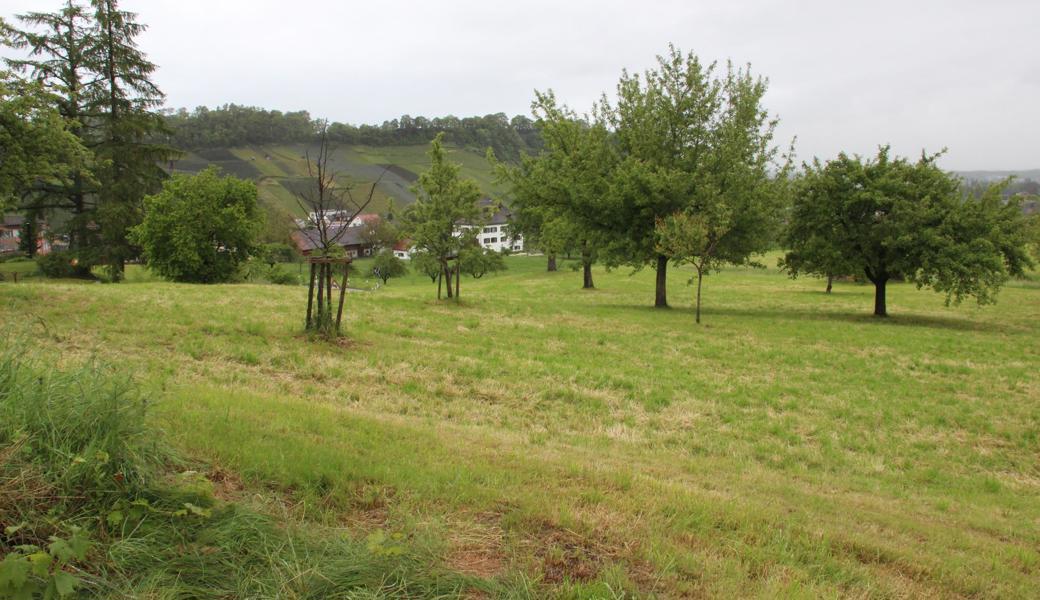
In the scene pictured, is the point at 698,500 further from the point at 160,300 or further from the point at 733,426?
the point at 160,300

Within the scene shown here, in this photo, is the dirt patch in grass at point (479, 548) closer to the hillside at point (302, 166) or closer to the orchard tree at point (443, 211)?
the orchard tree at point (443, 211)

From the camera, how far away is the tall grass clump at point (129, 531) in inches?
118

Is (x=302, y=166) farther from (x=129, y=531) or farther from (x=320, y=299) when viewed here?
(x=129, y=531)

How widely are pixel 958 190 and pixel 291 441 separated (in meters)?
29.6

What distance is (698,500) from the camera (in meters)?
5.27

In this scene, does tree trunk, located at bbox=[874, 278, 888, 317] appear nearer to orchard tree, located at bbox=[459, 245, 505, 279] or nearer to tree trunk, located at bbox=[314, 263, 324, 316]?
orchard tree, located at bbox=[459, 245, 505, 279]

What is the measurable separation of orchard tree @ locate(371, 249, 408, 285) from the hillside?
3374 cm

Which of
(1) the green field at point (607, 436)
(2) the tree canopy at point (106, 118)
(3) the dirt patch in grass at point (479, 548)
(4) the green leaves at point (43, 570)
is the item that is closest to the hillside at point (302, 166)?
(2) the tree canopy at point (106, 118)

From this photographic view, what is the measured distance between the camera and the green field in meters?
4.16

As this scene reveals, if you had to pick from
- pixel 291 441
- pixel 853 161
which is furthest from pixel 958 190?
pixel 291 441

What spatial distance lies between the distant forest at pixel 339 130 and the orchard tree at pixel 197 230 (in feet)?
272

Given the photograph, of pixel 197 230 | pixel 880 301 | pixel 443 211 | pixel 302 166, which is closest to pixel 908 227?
pixel 880 301

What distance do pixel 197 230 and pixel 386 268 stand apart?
117 feet

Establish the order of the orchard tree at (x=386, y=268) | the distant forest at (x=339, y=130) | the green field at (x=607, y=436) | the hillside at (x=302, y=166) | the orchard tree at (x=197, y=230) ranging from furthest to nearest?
the distant forest at (x=339, y=130) → the hillside at (x=302, y=166) → the orchard tree at (x=386, y=268) → the orchard tree at (x=197, y=230) → the green field at (x=607, y=436)
